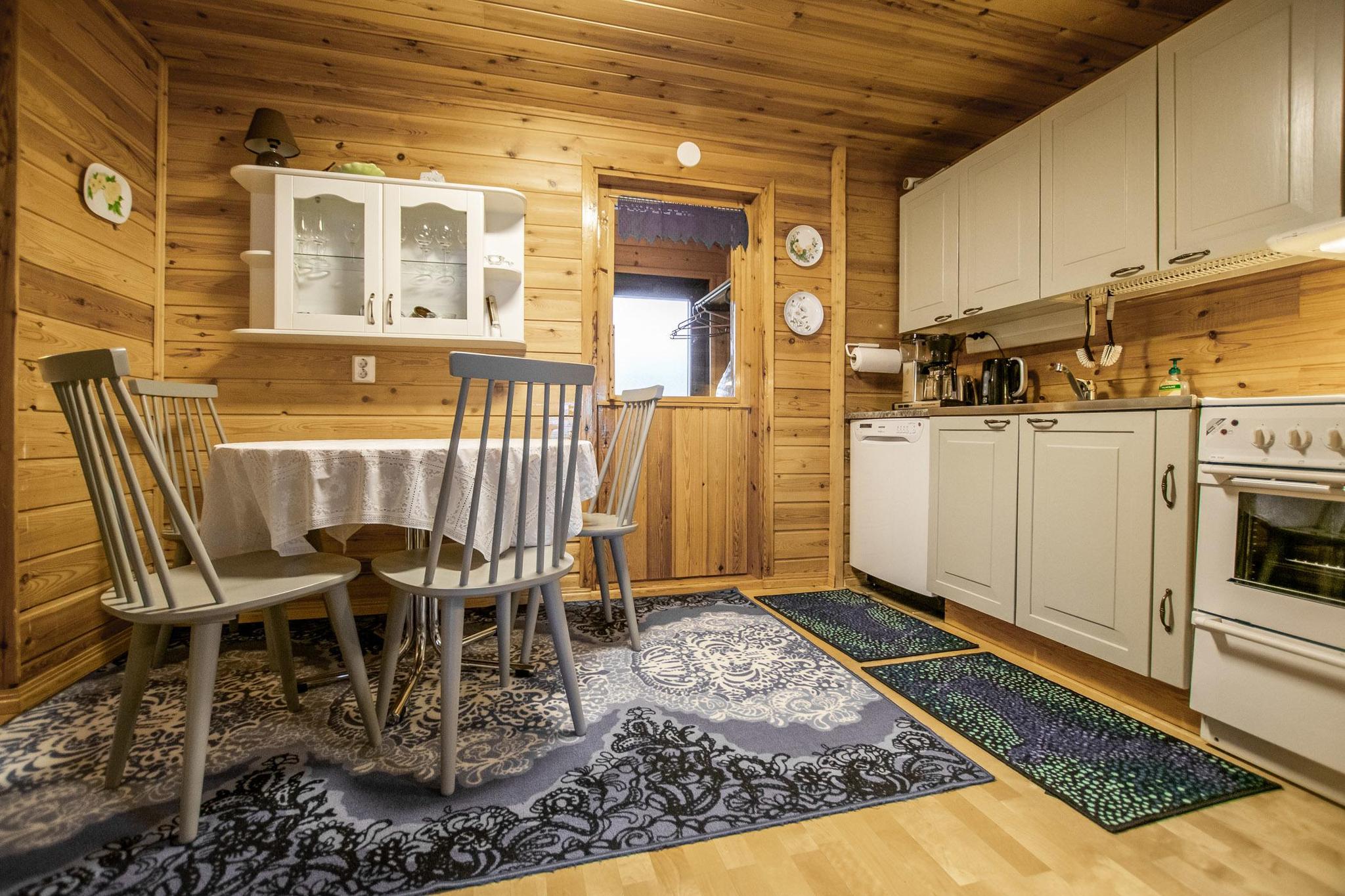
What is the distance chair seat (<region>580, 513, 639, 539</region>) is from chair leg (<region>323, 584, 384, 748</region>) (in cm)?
73

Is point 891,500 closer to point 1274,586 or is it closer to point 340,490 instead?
point 1274,586

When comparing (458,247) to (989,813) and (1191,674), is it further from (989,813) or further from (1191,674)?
(1191,674)

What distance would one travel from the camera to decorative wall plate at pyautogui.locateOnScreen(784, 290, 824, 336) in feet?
10.0

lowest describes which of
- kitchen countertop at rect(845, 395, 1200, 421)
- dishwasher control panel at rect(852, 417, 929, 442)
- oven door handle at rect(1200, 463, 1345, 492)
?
oven door handle at rect(1200, 463, 1345, 492)

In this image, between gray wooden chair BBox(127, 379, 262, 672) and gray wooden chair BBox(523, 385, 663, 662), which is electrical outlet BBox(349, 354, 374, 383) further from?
gray wooden chair BBox(523, 385, 663, 662)

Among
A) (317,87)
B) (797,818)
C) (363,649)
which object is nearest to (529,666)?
(363,649)

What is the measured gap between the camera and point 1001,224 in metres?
2.48

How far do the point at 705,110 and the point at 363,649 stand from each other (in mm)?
2843

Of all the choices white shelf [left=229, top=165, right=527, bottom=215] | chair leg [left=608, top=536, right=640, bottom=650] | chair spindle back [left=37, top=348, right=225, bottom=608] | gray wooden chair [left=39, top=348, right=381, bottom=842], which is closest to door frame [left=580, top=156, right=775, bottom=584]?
white shelf [left=229, top=165, right=527, bottom=215]

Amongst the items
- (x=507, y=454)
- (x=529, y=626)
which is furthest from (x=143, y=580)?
(x=529, y=626)

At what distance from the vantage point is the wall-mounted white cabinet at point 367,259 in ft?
7.59

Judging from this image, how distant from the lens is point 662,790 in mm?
1317

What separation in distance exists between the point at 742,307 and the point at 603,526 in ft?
5.16

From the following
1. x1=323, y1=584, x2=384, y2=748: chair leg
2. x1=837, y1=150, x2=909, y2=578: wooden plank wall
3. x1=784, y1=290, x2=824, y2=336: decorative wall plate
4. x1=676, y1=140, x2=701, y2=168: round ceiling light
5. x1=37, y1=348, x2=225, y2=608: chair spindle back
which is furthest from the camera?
x1=837, y1=150, x2=909, y2=578: wooden plank wall
